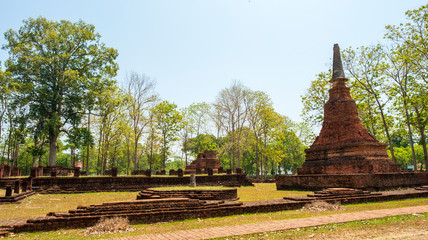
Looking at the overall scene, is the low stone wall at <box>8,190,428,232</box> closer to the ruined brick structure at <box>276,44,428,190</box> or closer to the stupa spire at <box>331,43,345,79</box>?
the ruined brick structure at <box>276,44,428,190</box>

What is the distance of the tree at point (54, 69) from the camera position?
25.6 m

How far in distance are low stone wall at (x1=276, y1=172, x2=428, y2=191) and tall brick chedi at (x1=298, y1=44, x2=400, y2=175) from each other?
39.3 inches

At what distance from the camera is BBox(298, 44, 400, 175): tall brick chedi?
17.4m

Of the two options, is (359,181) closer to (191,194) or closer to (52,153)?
(191,194)

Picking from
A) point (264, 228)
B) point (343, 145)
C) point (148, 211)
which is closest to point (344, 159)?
point (343, 145)

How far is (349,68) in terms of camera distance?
93.5ft

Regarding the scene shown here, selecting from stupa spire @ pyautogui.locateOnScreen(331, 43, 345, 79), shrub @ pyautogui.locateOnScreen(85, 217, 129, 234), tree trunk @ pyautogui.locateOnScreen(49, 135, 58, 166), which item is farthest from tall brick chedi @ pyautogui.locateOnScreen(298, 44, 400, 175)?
tree trunk @ pyautogui.locateOnScreen(49, 135, 58, 166)

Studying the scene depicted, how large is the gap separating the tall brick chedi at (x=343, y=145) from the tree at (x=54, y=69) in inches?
821

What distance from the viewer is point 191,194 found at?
37.9ft

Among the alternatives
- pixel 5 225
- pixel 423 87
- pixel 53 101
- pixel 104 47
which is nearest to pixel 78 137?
pixel 53 101

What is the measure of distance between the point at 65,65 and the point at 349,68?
90.8ft

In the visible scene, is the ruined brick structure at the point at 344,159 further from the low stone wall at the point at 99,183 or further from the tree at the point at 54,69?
the tree at the point at 54,69

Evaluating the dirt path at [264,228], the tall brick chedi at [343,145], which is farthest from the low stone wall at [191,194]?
the tall brick chedi at [343,145]

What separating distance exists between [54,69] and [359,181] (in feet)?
87.0
